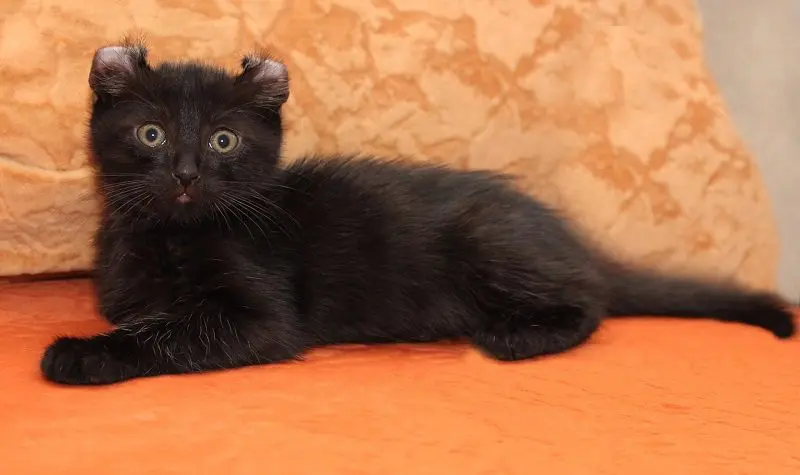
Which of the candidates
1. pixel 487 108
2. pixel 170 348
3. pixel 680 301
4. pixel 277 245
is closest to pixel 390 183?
pixel 277 245

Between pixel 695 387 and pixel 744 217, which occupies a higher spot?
pixel 744 217

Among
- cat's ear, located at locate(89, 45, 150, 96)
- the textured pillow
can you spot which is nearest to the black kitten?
cat's ear, located at locate(89, 45, 150, 96)

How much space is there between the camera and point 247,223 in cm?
177

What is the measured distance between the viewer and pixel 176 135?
5.24 feet

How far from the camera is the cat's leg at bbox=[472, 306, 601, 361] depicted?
5.49 ft

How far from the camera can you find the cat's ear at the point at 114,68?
1.64m

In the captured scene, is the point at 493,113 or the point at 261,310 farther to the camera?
the point at 493,113

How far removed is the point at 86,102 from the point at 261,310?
2.40 ft

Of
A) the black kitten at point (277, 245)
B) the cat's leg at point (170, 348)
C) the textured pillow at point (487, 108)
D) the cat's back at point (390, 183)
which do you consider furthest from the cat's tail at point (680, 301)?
the cat's leg at point (170, 348)

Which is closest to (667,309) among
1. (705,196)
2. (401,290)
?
(705,196)

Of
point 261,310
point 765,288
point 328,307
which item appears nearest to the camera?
point 261,310

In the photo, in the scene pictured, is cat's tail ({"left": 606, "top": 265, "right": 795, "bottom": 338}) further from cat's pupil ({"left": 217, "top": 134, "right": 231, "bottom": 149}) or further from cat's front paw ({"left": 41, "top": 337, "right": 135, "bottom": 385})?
cat's front paw ({"left": 41, "top": 337, "right": 135, "bottom": 385})

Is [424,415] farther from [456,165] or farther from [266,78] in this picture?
[456,165]

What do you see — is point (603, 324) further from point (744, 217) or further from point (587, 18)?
point (587, 18)
